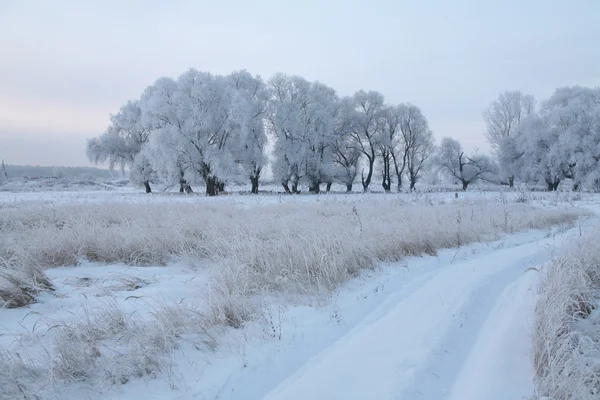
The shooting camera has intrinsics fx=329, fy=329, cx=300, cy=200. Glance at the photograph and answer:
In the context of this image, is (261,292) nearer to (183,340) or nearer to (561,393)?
(183,340)

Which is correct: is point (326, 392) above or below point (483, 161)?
below

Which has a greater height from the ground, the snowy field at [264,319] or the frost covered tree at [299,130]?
the frost covered tree at [299,130]

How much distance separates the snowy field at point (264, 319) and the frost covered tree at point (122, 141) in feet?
108

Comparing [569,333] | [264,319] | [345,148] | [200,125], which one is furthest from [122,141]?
[569,333]

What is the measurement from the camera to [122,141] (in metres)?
37.2

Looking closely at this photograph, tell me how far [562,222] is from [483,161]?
36.2m

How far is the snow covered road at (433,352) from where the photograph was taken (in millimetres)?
2668

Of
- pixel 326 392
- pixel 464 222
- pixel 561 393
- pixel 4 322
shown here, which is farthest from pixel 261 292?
pixel 464 222

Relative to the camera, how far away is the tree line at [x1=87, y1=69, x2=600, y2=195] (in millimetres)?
27703

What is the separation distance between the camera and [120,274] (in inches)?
207

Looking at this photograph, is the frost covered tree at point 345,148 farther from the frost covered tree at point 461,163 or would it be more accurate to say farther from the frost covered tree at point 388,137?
the frost covered tree at point 461,163

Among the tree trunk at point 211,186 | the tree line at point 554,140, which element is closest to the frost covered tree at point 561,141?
the tree line at point 554,140

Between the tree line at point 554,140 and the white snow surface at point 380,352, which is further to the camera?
the tree line at point 554,140

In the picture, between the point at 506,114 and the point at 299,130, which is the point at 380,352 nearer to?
the point at 299,130
